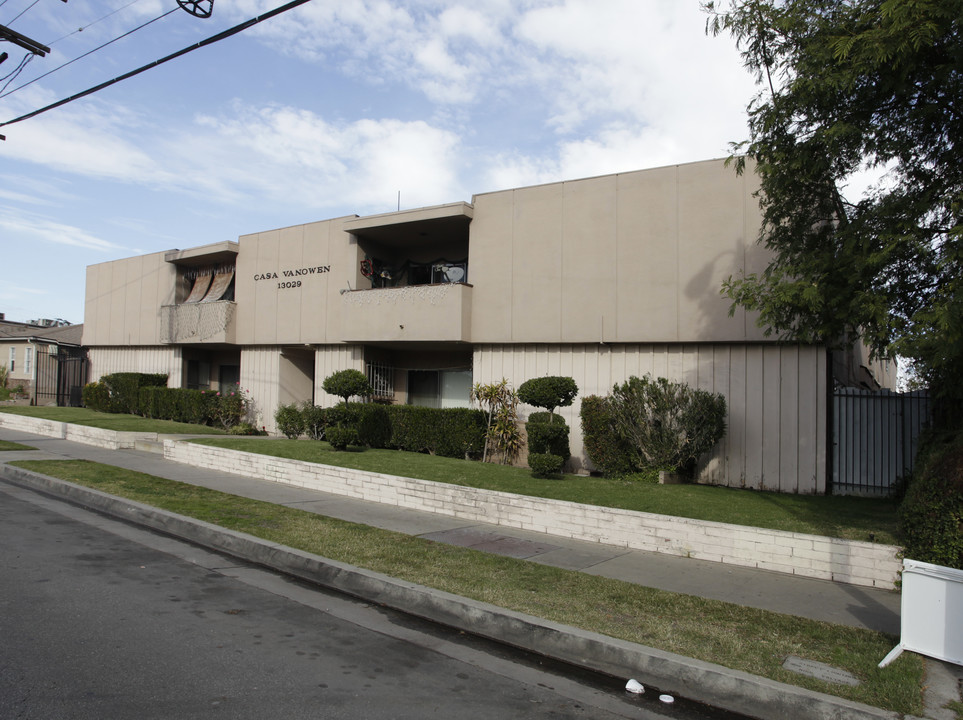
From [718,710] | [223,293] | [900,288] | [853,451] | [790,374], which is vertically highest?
[223,293]

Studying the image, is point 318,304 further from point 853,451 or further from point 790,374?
point 853,451

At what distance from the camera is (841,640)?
5.76 meters

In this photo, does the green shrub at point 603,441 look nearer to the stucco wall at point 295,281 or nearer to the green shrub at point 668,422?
the green shrub at point 668,422

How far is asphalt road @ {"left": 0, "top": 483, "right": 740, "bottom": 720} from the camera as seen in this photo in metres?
4.28

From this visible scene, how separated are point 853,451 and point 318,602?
10909 mm

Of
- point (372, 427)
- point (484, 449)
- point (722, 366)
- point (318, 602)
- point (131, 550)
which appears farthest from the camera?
point (372, 427)

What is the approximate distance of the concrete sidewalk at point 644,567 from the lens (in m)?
6.73

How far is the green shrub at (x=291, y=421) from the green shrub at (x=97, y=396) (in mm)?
11339

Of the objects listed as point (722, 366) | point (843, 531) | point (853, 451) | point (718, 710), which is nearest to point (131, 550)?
point (718, 710)

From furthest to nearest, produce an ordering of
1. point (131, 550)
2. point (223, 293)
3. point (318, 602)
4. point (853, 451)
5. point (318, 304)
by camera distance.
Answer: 1. point (223, 293)
2. point (318, 304)
3. point (853, 451)
4. point (131, 550)
5. point (318, 602)

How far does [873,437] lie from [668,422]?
12.6 ft

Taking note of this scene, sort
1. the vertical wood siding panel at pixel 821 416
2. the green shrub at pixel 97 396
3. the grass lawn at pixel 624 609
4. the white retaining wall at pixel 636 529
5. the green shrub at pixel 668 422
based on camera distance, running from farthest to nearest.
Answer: the green shrub at pixel 97 396 < the green shrub at pixel 668 422 < the vertical wood siding panel at pixel 821 416 < the white retaining wall at pixel 636 529 < the grass lawn at pixel 624 609

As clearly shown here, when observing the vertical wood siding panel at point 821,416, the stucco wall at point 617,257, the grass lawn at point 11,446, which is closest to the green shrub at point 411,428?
the stucco wall at point 617,257

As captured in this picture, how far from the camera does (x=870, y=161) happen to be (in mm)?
9297
